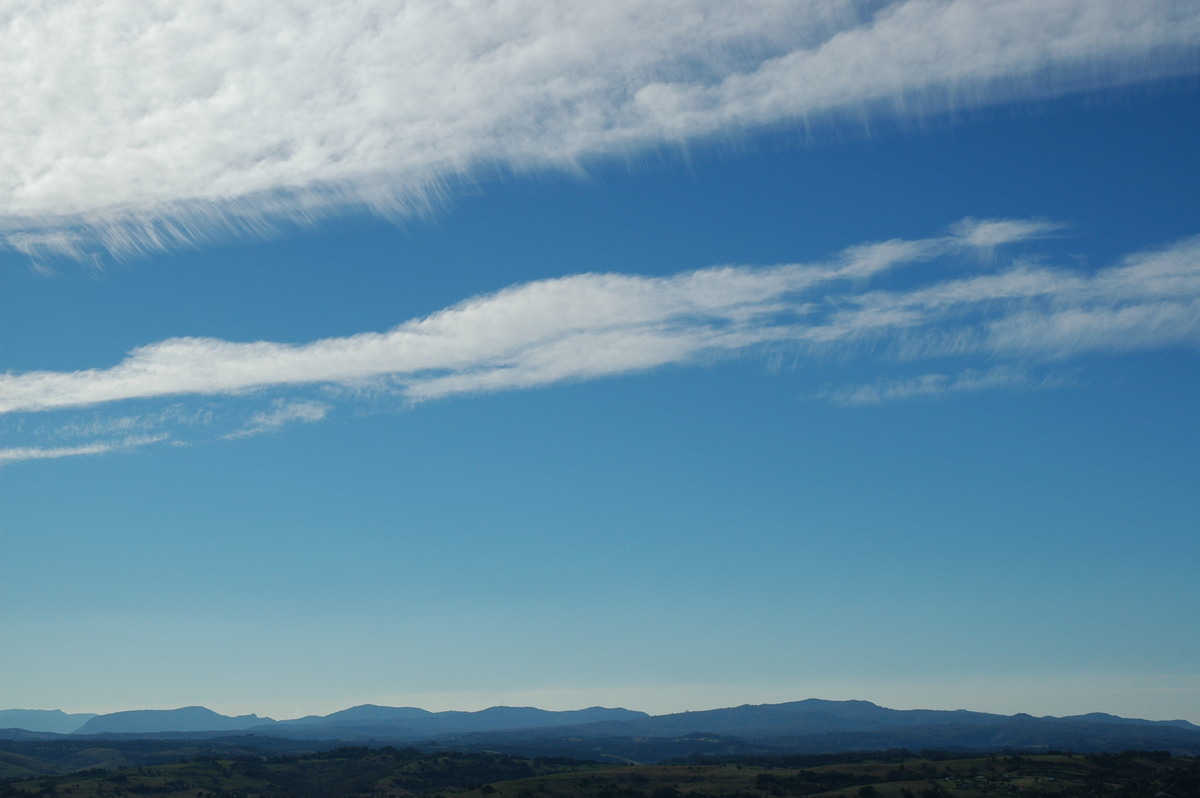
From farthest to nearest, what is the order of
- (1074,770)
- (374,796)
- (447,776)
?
(447,776) < (374,796) < (1074,770)

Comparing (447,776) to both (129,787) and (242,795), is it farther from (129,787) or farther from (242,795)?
(129,787)

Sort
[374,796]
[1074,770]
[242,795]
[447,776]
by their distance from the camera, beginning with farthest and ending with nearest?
[447,776], [242,795], [374,796], [1074,770]

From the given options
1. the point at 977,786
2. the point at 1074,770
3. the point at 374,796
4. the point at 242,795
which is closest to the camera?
the point at 977,786

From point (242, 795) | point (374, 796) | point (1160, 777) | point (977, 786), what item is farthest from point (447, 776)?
point (1160, 777)

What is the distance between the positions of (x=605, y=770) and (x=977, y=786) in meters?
75.9

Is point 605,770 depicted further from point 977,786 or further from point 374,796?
point 977,786

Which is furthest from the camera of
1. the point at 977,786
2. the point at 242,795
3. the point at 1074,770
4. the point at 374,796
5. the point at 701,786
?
the point at 242,795

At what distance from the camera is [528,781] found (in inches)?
6378

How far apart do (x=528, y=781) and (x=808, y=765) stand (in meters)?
60.9

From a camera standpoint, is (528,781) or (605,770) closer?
(528,781)

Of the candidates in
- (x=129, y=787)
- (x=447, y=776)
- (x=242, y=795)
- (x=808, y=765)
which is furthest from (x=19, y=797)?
(x=808, y=765)

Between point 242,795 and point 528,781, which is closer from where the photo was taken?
point 528,781

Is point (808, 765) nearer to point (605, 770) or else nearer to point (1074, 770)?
point (605, 770)

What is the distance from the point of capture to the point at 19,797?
528ft
